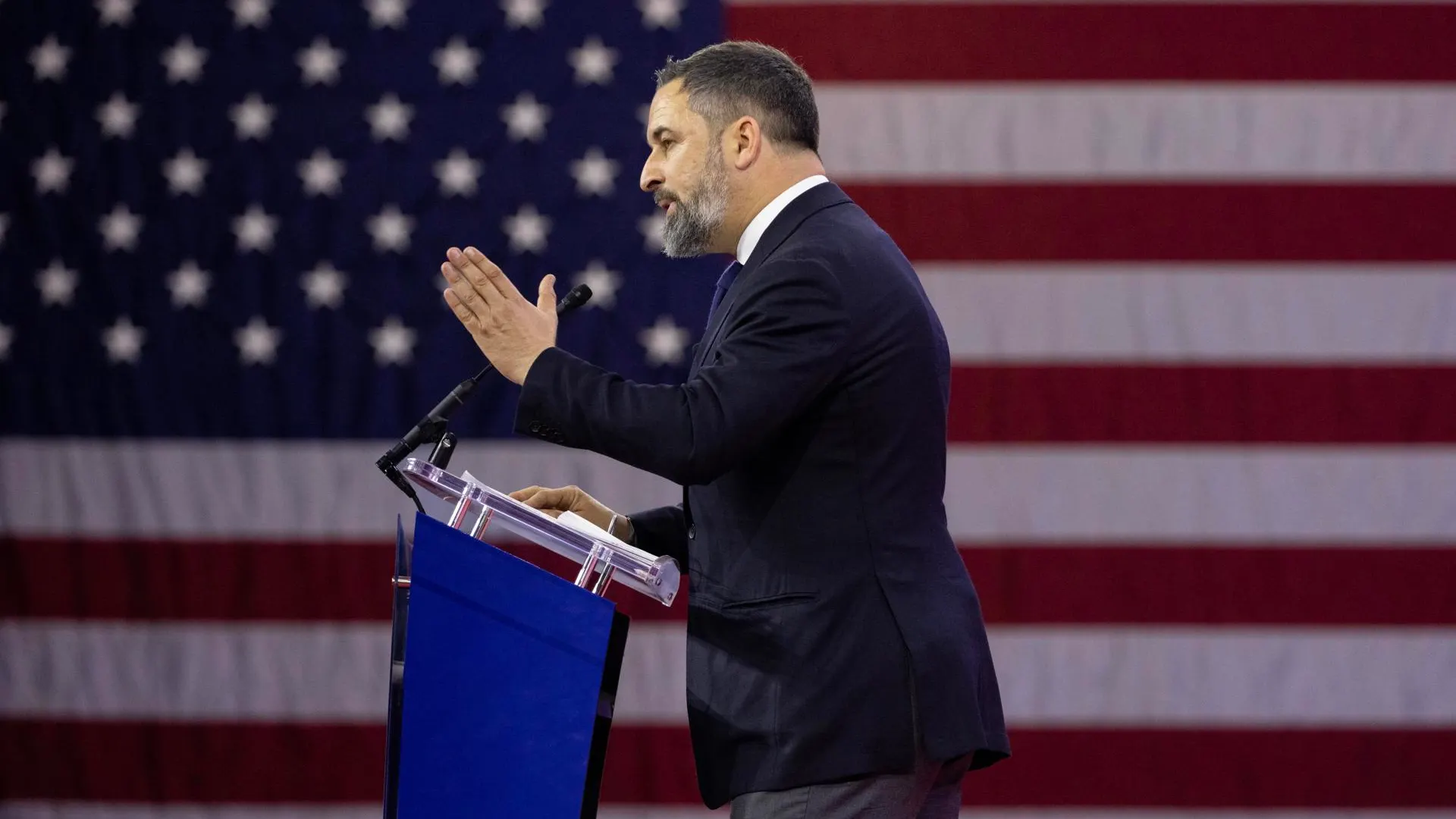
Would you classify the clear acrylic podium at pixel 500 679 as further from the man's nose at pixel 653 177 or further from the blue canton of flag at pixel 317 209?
the blue canton of flag at pixel 317 209

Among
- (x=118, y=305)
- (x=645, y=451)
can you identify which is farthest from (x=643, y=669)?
(x=645, y=451)

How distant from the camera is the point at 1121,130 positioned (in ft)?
8.84

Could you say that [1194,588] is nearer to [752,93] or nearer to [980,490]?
[980,490]

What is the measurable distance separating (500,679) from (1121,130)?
6.19 ft

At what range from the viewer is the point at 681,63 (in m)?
1.59

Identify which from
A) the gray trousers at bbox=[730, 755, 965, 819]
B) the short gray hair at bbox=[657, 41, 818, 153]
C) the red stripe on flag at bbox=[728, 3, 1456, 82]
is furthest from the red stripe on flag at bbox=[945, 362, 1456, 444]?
the gray trousers at bbox=[730, 755, 965, 819]

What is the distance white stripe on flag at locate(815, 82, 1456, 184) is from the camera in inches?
106

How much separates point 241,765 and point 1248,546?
2028mm

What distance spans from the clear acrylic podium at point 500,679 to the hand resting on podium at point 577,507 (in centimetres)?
33

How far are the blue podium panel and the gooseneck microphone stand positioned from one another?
0.01m

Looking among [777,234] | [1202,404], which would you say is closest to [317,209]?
[777,234]

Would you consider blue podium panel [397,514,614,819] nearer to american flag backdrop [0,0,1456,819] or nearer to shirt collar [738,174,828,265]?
shirt collar [738,174,828,265]

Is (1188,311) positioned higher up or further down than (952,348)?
higher up

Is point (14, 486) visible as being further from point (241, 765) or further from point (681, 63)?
point (681, 63)
